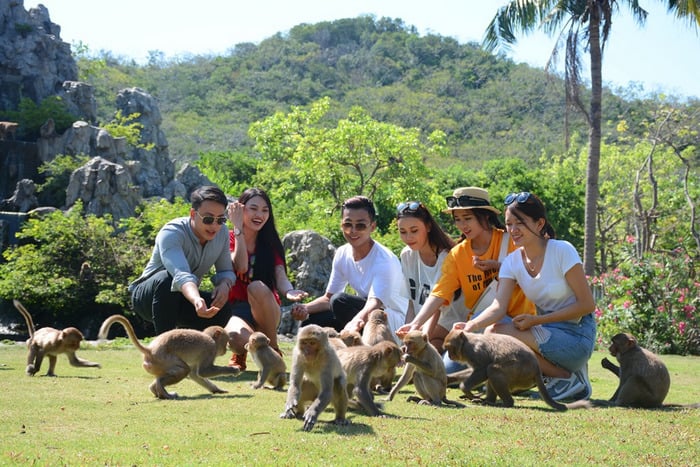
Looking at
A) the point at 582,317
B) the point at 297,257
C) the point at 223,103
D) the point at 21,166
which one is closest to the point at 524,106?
the point at 223,103

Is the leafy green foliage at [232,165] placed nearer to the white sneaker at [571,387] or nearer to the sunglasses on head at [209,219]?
the sunglasses on head at [209,219]

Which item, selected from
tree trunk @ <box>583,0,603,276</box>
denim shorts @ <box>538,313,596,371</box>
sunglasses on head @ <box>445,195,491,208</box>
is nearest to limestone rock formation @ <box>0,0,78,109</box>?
tree trunk @ <box>583,0,603,276</box>

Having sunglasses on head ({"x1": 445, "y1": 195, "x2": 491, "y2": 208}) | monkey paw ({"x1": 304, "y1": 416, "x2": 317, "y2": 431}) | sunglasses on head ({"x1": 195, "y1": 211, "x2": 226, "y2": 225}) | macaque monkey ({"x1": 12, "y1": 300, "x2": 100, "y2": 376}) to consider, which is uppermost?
sunglasses on head ({"x1": 445, "y1": 195, "x2": 491, "y2": 208})

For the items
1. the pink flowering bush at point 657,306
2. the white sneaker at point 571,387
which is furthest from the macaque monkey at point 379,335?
the pink flowering bush at point 657,306

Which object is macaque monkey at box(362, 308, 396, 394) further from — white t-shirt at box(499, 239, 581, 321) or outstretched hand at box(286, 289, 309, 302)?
white t-shirt at box(499, 239, 581, 321)

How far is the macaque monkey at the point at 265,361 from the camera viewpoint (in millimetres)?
7098

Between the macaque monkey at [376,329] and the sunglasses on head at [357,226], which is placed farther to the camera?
the sunglasses on head at [357,226]

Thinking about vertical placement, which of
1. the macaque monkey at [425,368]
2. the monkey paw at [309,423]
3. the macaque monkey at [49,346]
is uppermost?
the macaque monkey at [425,368]

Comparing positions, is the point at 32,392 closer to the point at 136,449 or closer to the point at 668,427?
the point at 136,449

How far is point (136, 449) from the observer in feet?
14.9

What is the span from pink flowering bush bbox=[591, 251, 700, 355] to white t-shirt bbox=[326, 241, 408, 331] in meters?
8.20

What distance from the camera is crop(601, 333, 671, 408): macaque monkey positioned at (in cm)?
664

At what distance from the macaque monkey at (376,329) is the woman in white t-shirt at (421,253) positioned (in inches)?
29.3

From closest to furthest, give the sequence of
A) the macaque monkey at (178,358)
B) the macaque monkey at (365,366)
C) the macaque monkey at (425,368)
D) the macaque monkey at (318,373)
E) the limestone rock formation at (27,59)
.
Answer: the macaque monkey at (318,373) → the macaque monkey at (365,366) → the macaque monkey at (425,368) → the macaque monkey at (178,358) → the limestone rock formation at (27,59)
